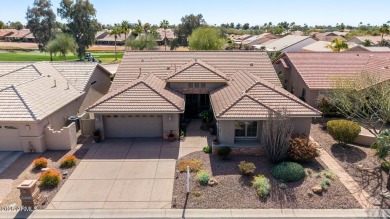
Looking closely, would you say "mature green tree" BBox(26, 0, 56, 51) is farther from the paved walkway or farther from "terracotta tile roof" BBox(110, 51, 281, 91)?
the paved walkway

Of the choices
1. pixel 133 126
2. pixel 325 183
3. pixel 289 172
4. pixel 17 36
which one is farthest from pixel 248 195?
pixel 17 36

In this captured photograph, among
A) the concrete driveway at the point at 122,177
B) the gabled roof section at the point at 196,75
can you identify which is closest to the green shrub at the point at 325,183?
the concrete driveway at the point at 122,177

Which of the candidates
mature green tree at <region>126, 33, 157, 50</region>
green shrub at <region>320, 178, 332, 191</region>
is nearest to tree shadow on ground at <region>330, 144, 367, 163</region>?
green shrub at <region>320, 178, 332, 191</region>

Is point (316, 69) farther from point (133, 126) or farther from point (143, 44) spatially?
point (143, 44)

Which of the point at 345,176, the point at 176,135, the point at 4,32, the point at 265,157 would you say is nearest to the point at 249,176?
the point at 265,157

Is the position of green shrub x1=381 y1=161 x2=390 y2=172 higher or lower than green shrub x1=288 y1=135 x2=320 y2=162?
lower

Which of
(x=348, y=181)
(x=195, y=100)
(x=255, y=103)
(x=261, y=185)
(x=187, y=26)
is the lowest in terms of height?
(x=348, y=181)
